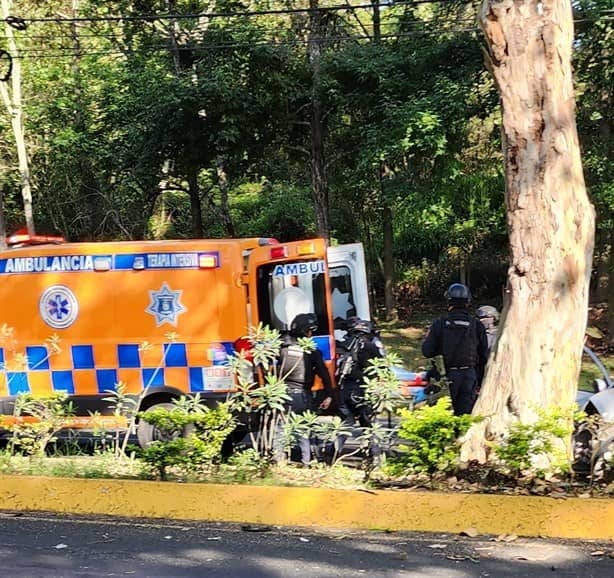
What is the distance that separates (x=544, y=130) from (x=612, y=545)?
9.09 feet

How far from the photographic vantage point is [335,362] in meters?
8.38

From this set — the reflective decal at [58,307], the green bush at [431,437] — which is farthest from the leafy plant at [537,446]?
the reflective decal at [58,307]

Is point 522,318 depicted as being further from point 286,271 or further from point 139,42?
point 139,42

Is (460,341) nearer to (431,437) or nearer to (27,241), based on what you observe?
(431,437)

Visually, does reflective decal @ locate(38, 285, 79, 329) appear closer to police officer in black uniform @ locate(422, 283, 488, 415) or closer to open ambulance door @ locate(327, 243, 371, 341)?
police officer in black uniform @ locate(422, 283, 488, 415)

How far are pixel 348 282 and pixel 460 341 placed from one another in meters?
3.77

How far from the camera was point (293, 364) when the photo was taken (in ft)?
23.6

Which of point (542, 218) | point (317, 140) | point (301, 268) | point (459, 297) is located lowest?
point (459, 297)

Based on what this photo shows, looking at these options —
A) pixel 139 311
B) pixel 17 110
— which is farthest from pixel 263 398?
pixel 17 110

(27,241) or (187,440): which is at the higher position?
(27,241)

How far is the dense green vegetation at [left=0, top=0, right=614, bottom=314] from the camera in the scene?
14562 mm

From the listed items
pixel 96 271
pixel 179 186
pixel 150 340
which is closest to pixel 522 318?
pixel 150 340

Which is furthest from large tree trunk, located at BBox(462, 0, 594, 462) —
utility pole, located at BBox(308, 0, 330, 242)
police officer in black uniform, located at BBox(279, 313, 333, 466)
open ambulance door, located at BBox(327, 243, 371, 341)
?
utility pole, located at BBox(308, 0, 330, 242)

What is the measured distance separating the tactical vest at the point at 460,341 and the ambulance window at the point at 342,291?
3629 mm
